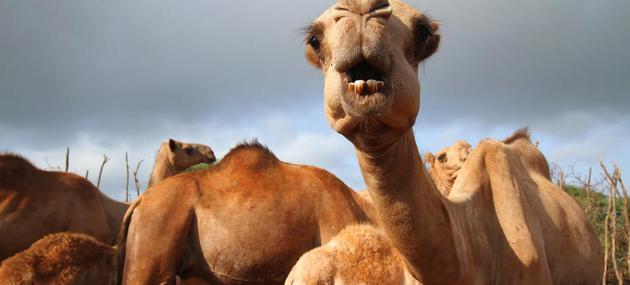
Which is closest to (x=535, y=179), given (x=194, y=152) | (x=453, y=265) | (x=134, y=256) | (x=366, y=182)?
(x=453, y=265)

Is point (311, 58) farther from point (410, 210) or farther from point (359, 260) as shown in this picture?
point (359, 260)

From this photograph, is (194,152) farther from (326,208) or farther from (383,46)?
(383,46)

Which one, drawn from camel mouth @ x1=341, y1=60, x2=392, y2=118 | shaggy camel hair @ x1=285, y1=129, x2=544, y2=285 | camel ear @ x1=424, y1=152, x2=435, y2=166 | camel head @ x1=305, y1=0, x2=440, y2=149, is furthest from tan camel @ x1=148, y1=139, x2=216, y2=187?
camel mouth @ x1=341, y1=60, x2=392, y2=118

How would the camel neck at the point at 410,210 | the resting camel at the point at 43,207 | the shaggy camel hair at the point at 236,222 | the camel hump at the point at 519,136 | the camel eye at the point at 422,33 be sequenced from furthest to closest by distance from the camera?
the resting camel at the point at 43,207, the shaggy camel hair at the point at 236,222, the camel hump at the point at 519,136, the camel eye at the point at 422,33, the camel neck at the point at 410,210

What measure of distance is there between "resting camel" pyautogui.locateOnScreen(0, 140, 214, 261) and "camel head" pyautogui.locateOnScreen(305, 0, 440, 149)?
7.94m

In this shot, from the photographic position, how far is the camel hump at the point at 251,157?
25.0ft

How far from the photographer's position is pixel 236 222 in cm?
697

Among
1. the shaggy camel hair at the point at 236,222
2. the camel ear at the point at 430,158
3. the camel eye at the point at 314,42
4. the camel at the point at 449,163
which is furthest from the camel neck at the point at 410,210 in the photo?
the camel ear at the point at 430,158

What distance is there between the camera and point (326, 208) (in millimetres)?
7227

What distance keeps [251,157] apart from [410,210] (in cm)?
530

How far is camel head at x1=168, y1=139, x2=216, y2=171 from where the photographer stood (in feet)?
44.8

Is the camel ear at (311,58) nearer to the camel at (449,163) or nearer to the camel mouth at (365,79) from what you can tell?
the camel mouth at (365,79)

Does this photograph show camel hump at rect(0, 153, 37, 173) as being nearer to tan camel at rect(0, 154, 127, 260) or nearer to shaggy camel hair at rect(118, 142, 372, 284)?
tan camel at rect(0, 154, 127, 260)

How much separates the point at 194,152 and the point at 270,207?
283 inches
